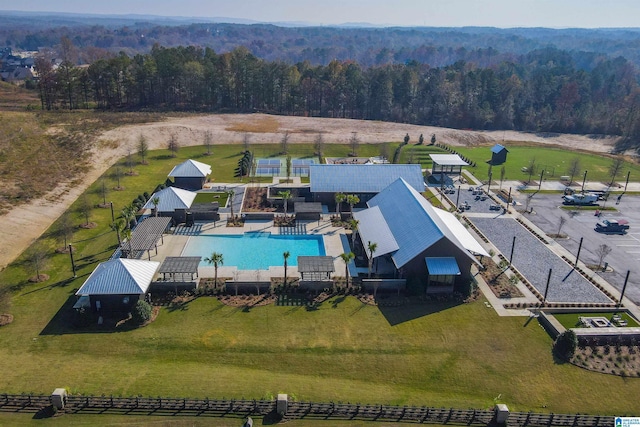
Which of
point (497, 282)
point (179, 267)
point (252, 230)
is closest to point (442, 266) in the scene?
point (497, 282)

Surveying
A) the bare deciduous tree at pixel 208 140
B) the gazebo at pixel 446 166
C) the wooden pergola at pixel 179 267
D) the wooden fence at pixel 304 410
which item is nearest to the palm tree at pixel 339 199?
the wooden pergola at pixel 179 267

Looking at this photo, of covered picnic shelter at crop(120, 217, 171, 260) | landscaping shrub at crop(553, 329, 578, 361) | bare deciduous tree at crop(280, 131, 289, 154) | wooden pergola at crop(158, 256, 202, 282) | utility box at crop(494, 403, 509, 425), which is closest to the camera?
utility box at crop(494, 403, 509, 425)

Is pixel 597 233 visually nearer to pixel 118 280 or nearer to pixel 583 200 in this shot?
pixel 583 200

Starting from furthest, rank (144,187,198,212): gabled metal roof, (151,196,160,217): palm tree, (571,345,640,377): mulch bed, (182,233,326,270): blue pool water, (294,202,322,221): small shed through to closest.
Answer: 1. (294,202,322,221): small shed
2. (144,187,198,212): gabled metal roof
3. (151,196,160,217): palm tree
4. (182,233,326,270): blue pool water
5. (571,345,640,377): mulch bed

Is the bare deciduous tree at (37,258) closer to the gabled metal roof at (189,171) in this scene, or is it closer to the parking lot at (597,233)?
the gabled metal roof at (189,171)

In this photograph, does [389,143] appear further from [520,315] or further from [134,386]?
[134,386]

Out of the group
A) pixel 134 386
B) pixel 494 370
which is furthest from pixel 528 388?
pixel 134 386

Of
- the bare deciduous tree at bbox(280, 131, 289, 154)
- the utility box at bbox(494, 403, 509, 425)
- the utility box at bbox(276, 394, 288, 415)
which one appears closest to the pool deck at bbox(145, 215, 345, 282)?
the utility box at bbox(276, 394, 288, 415)

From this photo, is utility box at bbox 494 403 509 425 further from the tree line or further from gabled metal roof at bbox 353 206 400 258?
the tree line
